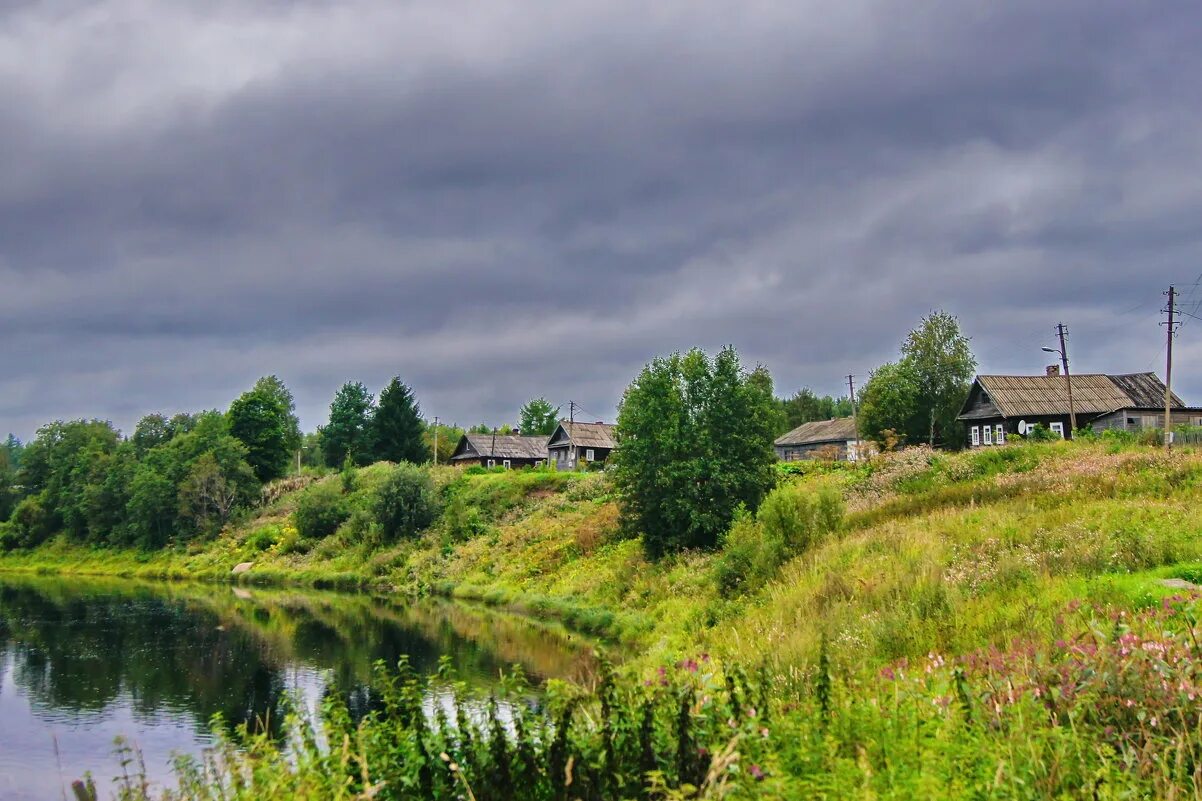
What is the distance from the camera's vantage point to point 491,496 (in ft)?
187

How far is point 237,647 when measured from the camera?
29.1 metres

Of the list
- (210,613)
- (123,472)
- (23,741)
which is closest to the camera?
(23,741)

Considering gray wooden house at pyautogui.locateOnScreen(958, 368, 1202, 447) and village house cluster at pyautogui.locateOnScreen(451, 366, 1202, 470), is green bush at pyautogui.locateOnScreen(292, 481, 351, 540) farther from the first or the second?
gray wooden house at pyautogui.locateOnScreen(958, 368, 1202, 447)

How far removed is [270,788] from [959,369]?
6938cm

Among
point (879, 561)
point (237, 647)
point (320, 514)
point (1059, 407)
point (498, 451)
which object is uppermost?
point (1059, 407)

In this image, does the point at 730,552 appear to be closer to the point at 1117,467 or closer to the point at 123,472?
the point at 1117,467

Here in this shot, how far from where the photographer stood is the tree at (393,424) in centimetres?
8194

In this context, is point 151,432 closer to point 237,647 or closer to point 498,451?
point 498,451

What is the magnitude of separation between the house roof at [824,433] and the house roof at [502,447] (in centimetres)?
2593

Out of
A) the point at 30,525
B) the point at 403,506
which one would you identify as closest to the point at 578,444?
the point at 403,506

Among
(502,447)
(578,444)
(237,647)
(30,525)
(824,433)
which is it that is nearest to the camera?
(237,647)

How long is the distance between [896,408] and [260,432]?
57478 millimetres

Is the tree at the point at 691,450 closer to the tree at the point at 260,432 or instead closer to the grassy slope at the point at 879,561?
the grassy slope at the point at 879,561

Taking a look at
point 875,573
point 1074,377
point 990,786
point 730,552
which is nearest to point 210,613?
point 730,552
